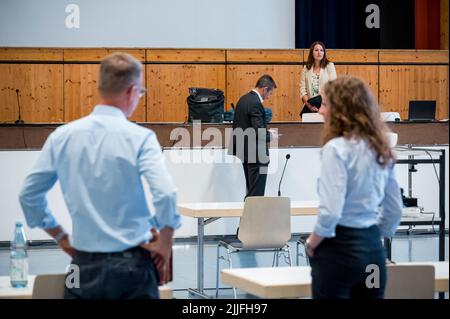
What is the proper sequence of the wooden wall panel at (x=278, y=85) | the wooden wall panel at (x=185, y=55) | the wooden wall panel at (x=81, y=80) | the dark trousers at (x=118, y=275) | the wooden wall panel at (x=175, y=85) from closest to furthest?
the dark trousers at (x=118, y=275) < the wooden wall panel at (x=81, y=80) < the wooden wall panel at (x=185, y=55) < the wooden wall panel at (x=175, y=85) < the wooden wall panel at (x=278, y=85)

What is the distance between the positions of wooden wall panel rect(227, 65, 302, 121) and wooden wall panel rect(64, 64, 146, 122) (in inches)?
65.9

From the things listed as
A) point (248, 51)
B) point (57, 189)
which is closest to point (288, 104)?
point (248, 51)

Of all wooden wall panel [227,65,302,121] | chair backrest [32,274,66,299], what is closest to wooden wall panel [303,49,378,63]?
wooden wall panel [227,65,302,121]

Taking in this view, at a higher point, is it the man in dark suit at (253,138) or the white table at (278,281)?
the man in dark suit at (253,138)

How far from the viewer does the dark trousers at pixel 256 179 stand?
9.17m

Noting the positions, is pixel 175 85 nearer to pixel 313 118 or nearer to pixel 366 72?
pixel 366 72

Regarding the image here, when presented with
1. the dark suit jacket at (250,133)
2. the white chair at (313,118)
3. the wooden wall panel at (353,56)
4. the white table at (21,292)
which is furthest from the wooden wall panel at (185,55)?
the white table at (21,292)

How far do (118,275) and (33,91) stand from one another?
33.2 ft

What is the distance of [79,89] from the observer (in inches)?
497

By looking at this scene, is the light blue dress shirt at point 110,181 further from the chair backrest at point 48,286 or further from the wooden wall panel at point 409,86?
the wooden wall panel at point 409,86

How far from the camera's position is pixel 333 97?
3.38 meters

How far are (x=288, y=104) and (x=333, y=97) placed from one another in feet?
31.8

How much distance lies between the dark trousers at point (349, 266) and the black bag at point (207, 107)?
6696mm
